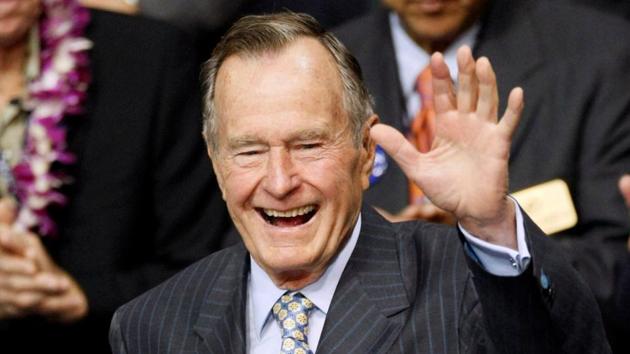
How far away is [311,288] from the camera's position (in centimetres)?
264

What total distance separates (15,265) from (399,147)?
3.83 feet

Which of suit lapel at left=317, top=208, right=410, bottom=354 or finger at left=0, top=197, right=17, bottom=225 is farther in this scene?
finger at left=0, top=197, right=17, bottom=225

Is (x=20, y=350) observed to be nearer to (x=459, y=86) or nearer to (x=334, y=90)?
(x=334, y=90)

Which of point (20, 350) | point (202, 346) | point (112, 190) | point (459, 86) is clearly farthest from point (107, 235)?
point (459, 86)

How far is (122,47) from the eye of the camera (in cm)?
362

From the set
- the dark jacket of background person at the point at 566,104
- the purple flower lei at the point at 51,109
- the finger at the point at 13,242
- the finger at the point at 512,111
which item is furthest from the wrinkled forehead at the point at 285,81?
the purple flower lei at the point at 51,109

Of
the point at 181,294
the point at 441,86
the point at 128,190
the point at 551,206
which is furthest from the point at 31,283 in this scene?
the point at 441,86

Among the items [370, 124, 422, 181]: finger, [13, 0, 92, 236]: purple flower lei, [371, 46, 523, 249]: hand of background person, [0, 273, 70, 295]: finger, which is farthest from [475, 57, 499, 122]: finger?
[13, 0, 92, 236]: purple flower lei

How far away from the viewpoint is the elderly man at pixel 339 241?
2.35m

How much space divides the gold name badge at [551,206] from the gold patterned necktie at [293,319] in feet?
2.76

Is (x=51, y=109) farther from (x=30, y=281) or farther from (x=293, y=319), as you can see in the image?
(x=293, y=319)

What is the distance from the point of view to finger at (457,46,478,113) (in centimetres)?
231

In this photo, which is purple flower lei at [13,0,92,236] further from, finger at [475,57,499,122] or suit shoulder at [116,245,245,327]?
finger at [475,57,499,122]

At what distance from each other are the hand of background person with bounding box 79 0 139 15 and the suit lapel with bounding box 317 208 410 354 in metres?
1.47
